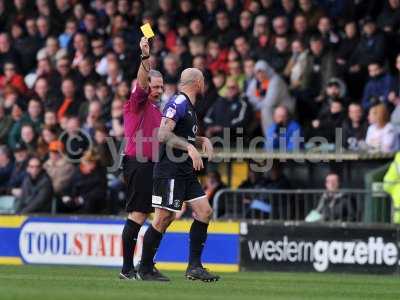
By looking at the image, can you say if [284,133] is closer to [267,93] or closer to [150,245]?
[267,93]

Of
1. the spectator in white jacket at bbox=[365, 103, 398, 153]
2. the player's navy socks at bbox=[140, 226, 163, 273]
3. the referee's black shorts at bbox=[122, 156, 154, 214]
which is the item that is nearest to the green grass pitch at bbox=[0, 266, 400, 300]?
the player's navy socks at bbox=[140, 226, 163, 273]

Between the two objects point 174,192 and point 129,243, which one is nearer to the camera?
point 174,192

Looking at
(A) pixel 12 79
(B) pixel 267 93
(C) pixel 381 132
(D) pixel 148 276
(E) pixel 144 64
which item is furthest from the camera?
(A) pixel 12 79

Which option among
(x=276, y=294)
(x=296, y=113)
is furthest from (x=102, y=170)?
(x=276, y=294)

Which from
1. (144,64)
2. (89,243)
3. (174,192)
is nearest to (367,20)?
(89,243)

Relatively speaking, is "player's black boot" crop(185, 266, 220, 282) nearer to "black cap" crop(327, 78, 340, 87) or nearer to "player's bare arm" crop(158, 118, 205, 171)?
"player's bare arm" crop(158, 118, 205, 171)

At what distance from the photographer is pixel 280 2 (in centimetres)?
2156

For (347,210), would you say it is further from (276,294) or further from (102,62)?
(102,62)

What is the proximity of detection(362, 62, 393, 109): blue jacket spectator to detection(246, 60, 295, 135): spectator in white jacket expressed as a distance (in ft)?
4.24

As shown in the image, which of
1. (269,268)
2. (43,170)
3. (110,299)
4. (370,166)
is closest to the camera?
(110,299)

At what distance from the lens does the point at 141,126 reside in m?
13.1

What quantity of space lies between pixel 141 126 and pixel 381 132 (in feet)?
18.8

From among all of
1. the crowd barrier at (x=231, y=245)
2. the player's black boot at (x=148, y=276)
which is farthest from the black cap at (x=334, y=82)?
the player's black boot at (x=148, y=276)

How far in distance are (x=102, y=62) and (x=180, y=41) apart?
1.67 metres
